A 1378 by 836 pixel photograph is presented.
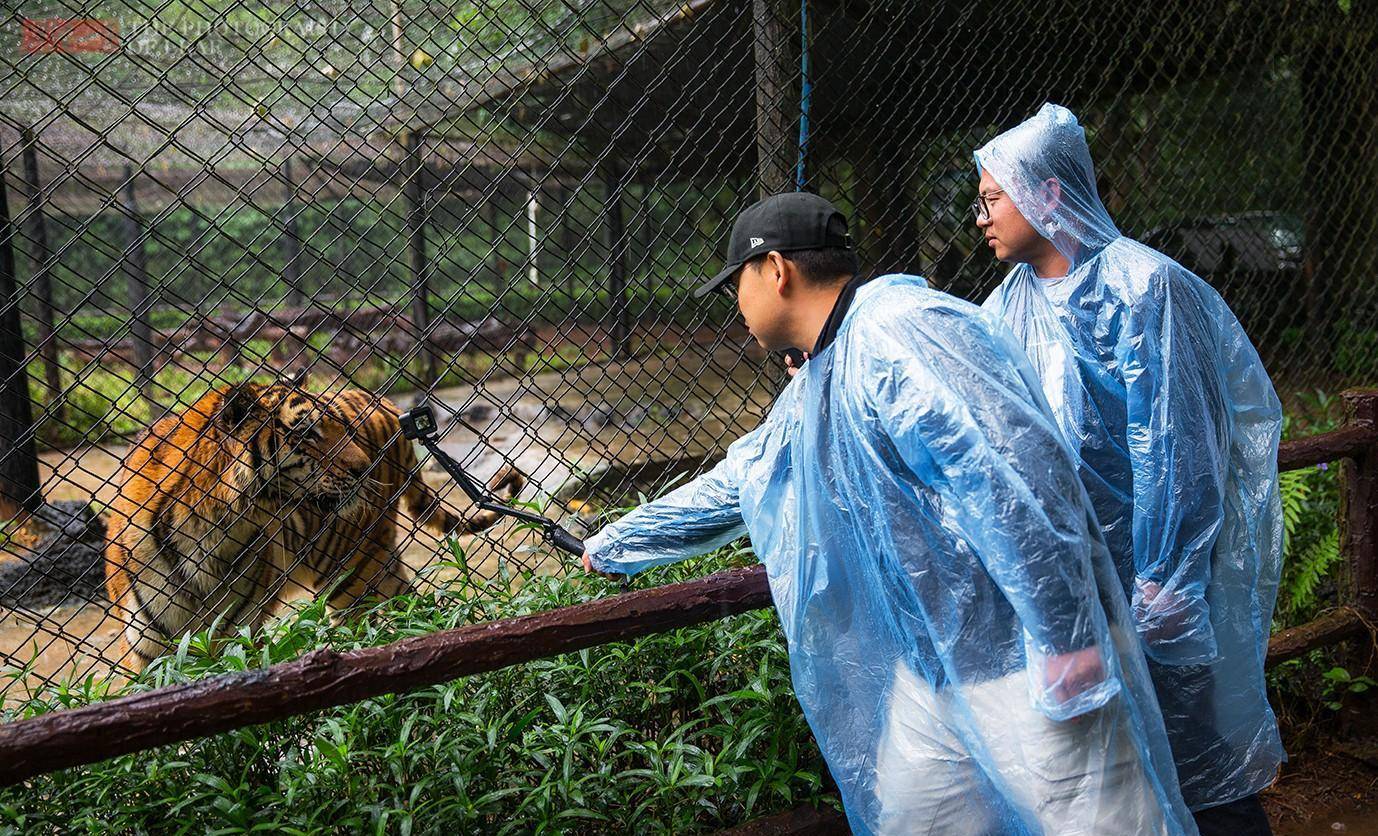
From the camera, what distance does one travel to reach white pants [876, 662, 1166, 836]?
72.0 inches

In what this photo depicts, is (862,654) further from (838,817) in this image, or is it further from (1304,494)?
(1304,494)

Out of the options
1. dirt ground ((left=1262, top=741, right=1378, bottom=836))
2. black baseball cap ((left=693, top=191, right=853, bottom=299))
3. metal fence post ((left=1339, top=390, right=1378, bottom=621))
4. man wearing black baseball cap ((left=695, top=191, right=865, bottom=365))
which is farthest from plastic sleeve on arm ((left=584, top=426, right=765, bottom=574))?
metal fence post ((left=1339, top=390, right=1378, bottom=621))

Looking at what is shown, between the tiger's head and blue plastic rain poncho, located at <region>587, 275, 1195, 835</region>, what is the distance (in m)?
2.14

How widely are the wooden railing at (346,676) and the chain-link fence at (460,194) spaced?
907mm

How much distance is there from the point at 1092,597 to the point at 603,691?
1.44m

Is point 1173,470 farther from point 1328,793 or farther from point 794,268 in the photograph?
point 1328,793

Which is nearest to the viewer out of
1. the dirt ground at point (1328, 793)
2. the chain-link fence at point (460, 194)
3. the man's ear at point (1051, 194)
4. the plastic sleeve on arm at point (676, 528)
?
the plastic sleeve on arm at point (676, 528)

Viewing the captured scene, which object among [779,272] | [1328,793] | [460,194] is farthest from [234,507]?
[1328,793]

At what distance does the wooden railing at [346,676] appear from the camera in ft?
5.89

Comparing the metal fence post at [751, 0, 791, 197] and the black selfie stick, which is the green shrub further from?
the metal fence post at [751, 0, 791, 197]

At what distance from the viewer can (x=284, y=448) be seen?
3.91m

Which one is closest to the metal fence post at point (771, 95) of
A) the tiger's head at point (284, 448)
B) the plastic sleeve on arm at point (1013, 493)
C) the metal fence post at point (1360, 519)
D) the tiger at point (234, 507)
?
the tiger at point (234, 507)

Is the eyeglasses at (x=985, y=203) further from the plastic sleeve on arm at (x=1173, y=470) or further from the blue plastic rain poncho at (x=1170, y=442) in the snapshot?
the plastic sleeve on arm at (x=1173, y=470)

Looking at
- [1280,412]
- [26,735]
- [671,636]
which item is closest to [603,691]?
[671,636]
